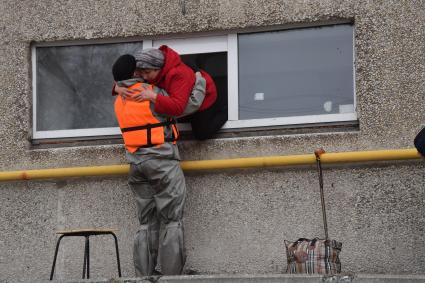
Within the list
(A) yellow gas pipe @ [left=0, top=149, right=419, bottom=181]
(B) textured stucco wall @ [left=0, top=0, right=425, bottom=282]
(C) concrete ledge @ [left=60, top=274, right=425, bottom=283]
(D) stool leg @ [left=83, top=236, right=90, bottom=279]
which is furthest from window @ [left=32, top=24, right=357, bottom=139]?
(C) concrete ledge @ [left=60, top=274, right=425, bottom=283]

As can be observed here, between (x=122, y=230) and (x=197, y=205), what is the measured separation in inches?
29.2

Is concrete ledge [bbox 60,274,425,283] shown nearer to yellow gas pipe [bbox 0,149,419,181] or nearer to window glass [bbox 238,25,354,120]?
yellow gas pipe [bbox 0,149,419,181]

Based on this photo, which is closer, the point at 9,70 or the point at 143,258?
the point at 143,258

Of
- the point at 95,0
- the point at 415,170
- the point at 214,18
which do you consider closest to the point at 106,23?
the point at 95,0

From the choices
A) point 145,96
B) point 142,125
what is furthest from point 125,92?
point 142,125

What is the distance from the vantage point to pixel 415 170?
8.54 m

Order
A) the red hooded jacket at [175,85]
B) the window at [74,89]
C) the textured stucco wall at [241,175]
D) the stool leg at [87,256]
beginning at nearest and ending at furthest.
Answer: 1. the stool leg at [87,256]
2. the red hooded jacket at [175,85]
3. the textured stucco wall at [241,175]
4. the window at [74,89]

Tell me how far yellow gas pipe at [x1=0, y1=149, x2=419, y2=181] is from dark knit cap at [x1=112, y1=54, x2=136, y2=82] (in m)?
0.89

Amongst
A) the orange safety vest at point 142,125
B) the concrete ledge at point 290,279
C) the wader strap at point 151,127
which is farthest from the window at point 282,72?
the concrete ledge at point 290,279

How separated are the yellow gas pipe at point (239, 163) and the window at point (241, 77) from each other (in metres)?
0.42

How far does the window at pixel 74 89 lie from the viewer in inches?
375

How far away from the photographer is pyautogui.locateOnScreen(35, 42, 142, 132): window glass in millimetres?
9539

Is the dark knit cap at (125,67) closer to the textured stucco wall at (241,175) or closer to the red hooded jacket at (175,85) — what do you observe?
the red hooded jacket at (175,85)

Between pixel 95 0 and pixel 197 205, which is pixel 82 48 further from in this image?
pixel 197 205
